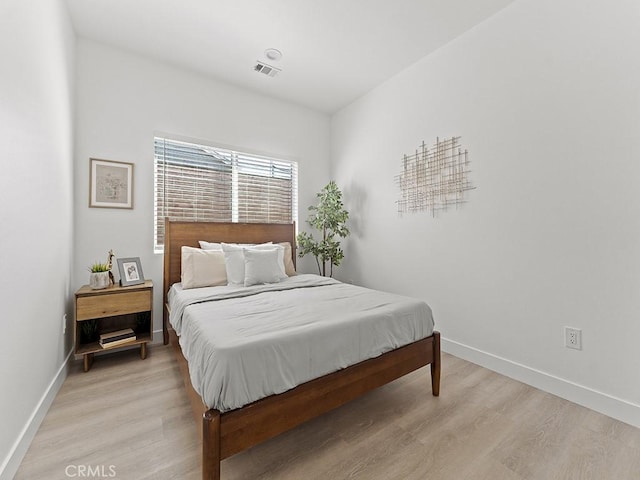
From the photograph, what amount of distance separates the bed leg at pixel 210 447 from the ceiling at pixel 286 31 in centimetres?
287

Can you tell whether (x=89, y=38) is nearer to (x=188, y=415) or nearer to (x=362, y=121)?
(x=362, y=121)

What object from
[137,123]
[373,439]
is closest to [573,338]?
[373,439]

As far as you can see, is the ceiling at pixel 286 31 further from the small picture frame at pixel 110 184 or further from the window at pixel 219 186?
the small picture frame at pixel 110 184

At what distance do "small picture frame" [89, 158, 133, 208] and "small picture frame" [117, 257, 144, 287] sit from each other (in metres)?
0.58

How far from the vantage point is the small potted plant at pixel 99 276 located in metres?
2.42

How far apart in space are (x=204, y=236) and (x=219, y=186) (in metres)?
0.69

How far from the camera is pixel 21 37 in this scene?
142cm

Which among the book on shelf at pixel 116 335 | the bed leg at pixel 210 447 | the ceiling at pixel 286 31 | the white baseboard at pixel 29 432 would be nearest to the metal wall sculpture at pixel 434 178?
the ceiling at pixel 286 31

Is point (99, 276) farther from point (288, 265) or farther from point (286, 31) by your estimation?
point (286, 31)

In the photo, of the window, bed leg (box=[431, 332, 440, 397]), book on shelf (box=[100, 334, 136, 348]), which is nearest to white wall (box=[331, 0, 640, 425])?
bed leg (box=[431, 332, 440, 397])

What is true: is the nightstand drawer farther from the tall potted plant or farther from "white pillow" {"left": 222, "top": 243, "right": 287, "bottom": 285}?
the tall potted plant

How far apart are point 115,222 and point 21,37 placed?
66.2 inches

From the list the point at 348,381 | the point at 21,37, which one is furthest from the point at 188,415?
the point at 21,37

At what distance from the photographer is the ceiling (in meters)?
2.28
